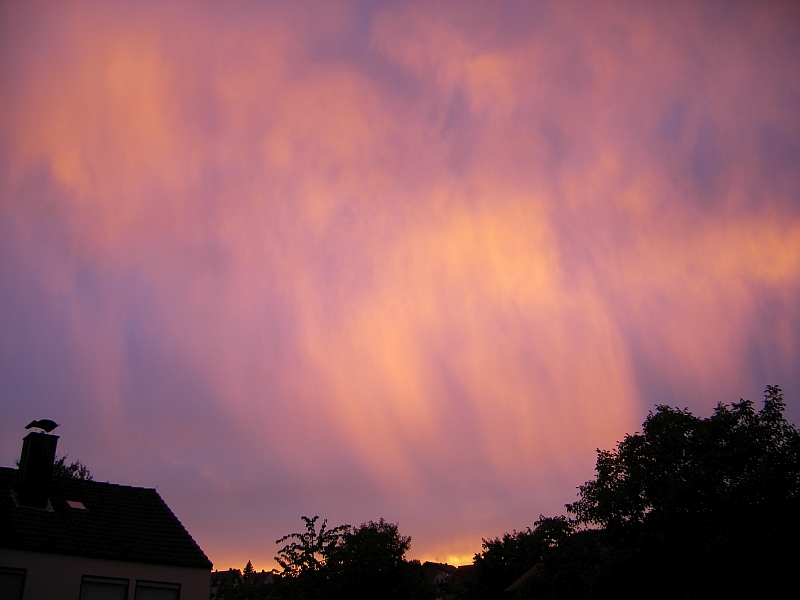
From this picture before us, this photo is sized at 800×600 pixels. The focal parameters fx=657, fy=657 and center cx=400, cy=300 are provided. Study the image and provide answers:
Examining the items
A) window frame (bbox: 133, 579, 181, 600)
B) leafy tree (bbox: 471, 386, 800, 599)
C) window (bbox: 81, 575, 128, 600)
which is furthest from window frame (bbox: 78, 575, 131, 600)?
leafy tree (bbox: 471, 386, 800, 599)

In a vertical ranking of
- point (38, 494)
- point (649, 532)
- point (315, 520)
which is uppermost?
point (315, 520)

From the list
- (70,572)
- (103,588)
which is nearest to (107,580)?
(103,588)

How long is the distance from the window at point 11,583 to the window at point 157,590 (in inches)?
157

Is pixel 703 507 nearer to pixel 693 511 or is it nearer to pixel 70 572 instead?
pixel 693 511

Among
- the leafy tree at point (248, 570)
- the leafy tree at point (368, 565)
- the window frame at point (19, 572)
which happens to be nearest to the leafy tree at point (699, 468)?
the window frame at point (19, 572)

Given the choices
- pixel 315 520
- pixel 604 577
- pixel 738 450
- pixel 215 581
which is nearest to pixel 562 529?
pixel 604 577

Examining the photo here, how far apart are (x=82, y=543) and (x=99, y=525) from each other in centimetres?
173

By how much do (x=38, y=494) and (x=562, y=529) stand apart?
80.2 feet

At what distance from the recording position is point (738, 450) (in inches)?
997

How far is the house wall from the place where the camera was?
22.5 metres

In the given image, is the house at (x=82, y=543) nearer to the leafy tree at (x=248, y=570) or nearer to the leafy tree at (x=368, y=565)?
the leafy tree at (x=368, y=565)

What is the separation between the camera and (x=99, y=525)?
26.1 metres

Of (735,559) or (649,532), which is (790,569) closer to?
(735,559)

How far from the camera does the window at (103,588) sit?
23.7m
